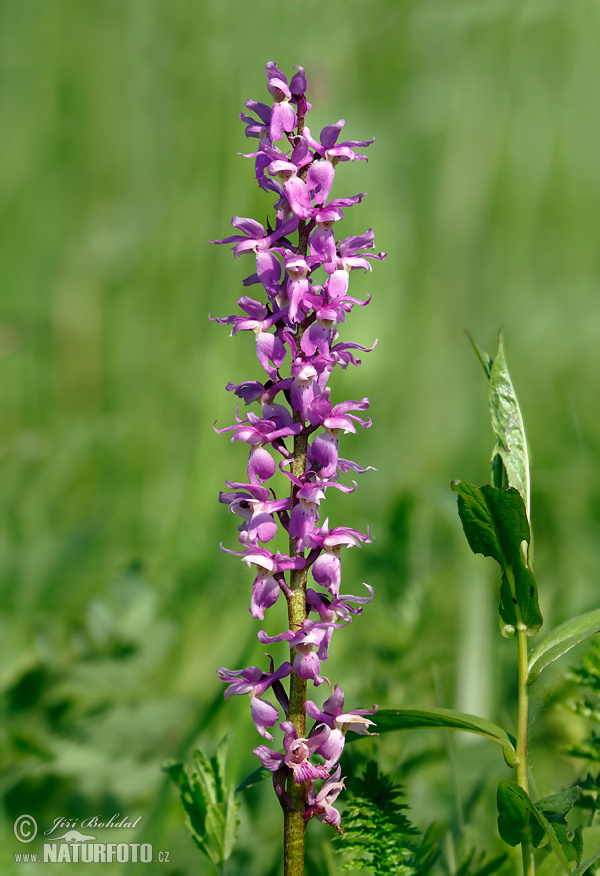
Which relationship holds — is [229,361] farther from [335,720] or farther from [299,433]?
[335,720]

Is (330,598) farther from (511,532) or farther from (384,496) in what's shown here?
(384,496)

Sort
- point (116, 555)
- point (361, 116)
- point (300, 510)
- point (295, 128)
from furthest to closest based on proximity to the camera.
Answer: point (361, 116)
point (116, 555)
point (295, 128)
point (300, 510)

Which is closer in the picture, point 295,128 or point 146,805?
point 295,128

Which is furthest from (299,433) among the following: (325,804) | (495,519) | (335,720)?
(325,804)

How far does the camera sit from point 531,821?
147 cm

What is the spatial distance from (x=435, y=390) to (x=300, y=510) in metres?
3.47

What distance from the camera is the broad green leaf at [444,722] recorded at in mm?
1405

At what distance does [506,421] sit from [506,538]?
0.60 ft

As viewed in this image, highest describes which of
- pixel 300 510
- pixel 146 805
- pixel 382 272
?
pixel 382 272

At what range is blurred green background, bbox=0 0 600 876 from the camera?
2.77m

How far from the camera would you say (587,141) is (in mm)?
5223

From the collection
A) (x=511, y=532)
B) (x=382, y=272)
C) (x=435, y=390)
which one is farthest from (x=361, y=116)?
(x=511, y=532)

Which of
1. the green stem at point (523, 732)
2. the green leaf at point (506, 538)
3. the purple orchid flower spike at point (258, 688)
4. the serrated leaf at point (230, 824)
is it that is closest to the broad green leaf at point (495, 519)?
the green leaf at point (506, 538)

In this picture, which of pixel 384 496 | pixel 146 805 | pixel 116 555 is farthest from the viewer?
pixel 384 496
